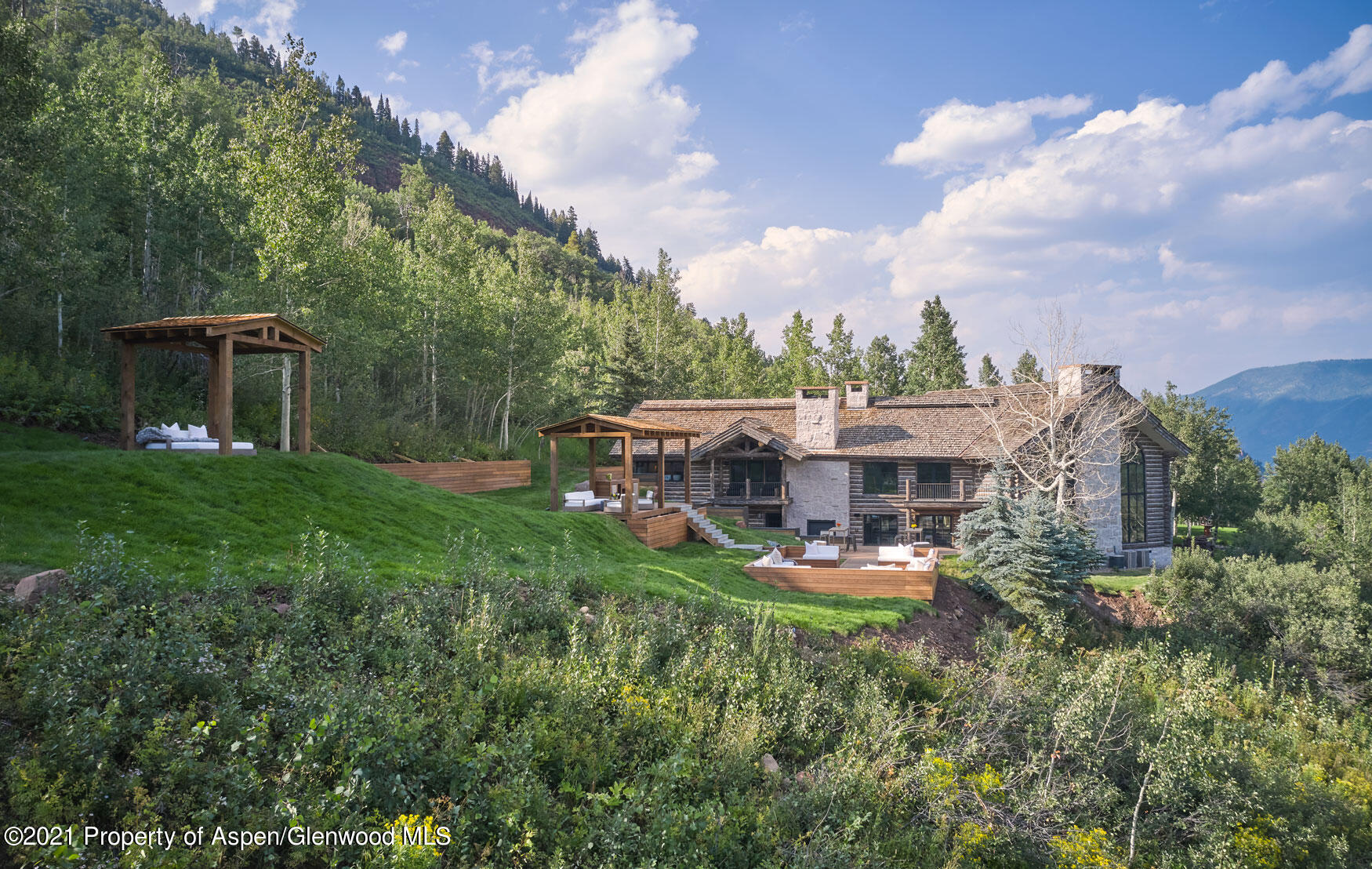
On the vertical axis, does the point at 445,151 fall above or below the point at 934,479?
above

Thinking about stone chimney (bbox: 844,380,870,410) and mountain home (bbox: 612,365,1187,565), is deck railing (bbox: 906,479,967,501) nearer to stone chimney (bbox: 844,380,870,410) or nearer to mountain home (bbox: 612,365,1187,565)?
mountain home (bbox: 612,365,1187,565)

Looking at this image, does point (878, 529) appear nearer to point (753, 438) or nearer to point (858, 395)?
point (858, 395)

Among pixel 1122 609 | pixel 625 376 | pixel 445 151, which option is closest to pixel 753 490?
pixel 1122 609

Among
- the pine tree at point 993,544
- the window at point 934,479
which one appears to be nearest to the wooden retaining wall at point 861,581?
the pine tree at point 993,544

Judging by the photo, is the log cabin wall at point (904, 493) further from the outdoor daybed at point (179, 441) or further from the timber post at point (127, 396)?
the timber post at point (127, 396)

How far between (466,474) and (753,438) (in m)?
11.1

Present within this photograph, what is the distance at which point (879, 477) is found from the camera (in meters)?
28.6

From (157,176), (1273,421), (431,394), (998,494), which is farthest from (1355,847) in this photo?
(1273,421)

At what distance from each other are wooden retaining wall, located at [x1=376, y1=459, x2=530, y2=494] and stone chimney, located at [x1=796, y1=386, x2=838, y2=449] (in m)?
12.0

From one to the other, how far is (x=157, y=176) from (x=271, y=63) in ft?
370

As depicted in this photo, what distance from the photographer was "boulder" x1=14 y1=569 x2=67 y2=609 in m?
6.16

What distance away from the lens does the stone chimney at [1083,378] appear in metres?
24.8

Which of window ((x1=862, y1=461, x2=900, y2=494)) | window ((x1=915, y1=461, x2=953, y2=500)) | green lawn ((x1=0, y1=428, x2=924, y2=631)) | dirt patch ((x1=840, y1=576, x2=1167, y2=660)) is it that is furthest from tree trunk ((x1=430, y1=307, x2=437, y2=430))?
dirt patch ((x1=840, y1=576, x2=1167, y2=660))

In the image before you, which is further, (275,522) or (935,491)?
(935,491)
